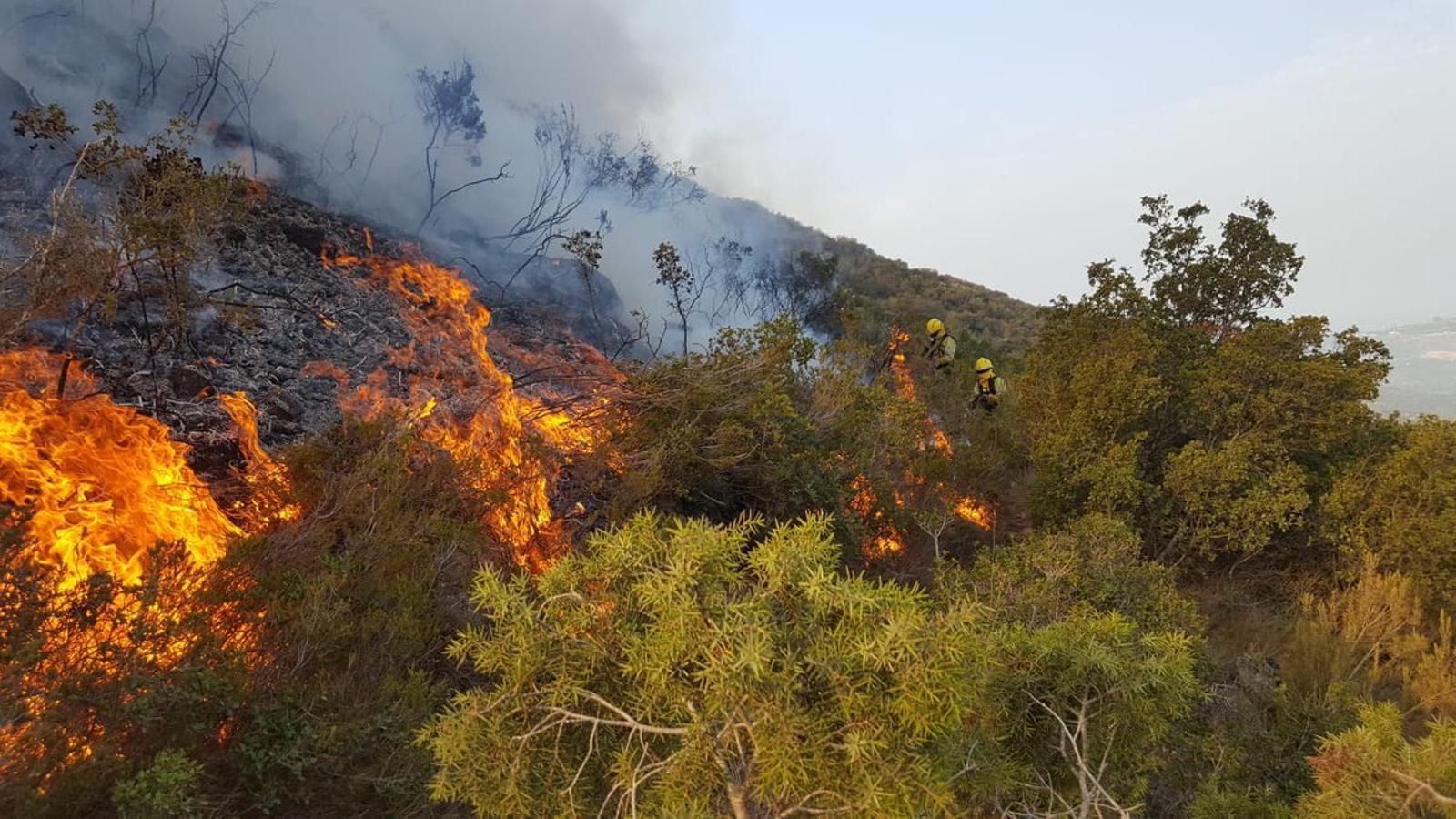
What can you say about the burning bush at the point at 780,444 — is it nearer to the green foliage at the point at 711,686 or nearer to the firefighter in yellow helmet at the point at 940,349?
the green foliage at the point at 711,686

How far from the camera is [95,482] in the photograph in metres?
5.02

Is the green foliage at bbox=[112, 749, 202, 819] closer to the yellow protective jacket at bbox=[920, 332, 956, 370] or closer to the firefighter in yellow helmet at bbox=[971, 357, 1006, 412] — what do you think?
the firefighter in yellow helmet at bbox=[971, 357, 1006, 412]

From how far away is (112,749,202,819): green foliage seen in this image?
3.14 meters

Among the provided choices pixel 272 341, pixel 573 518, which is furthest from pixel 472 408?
pixel 272 341

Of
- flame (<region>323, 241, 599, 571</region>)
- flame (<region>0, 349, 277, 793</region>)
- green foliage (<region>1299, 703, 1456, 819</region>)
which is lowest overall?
flame (<region>0, 349, 277, 793</region>)

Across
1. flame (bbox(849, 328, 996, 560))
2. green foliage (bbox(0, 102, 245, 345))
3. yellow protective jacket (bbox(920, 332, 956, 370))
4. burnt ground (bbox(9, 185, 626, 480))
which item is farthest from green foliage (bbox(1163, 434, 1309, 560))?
green foliage (bbox(0, 102, 245, 345))

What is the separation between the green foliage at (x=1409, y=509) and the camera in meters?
8.16

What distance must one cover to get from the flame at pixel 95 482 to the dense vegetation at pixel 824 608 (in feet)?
2.07

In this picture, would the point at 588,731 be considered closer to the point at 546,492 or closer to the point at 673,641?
the point at 673,641

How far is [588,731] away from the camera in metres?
2.71

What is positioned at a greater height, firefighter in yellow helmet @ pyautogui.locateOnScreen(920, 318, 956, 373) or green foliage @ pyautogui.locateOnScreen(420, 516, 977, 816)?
firefighter in yellow helmet @ pyautogui.locateOnScreen(920, 318, 956, 373)

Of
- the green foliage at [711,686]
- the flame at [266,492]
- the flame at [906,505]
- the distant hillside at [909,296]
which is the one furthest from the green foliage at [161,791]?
the distant hillside at [909,296]

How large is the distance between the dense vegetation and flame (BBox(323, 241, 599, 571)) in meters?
0.42

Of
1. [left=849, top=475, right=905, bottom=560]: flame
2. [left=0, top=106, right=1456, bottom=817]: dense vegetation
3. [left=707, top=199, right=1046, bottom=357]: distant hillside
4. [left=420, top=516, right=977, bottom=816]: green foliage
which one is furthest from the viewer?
[left=707, top=199, right=1046, bottom=357]: distant hillside
